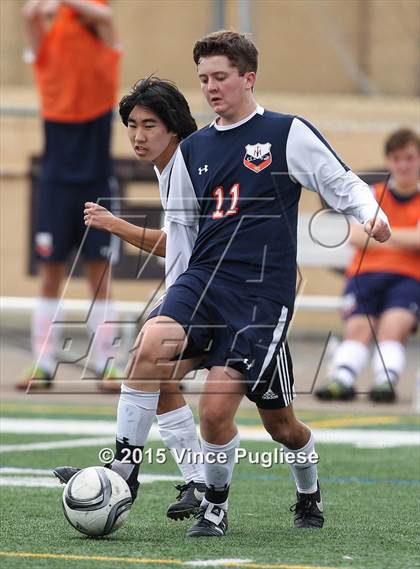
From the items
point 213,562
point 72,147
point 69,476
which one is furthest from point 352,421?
point 213,562

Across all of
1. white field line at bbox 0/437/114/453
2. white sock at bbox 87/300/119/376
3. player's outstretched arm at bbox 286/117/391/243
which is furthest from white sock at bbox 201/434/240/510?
white sock at bbox 87/300/119/376

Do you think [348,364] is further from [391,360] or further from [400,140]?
[400,140]

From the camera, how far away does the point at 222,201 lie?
5.07 m

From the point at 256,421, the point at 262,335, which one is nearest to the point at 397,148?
the point at 256,421

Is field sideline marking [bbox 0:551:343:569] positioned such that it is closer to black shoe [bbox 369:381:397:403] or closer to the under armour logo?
the under armour logo

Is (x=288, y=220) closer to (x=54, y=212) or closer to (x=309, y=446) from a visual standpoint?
(x=309, y=446)

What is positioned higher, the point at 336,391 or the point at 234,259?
the point at 234,259

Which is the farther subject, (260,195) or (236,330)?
(260,195)

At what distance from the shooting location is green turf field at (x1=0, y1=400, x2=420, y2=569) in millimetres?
4379

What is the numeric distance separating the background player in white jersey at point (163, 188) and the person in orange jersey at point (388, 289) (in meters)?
4.31

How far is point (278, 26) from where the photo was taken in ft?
50.6

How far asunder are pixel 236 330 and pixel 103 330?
5357 millimetres

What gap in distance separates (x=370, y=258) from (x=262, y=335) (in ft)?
17.7

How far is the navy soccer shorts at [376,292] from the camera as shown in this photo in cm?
1001
